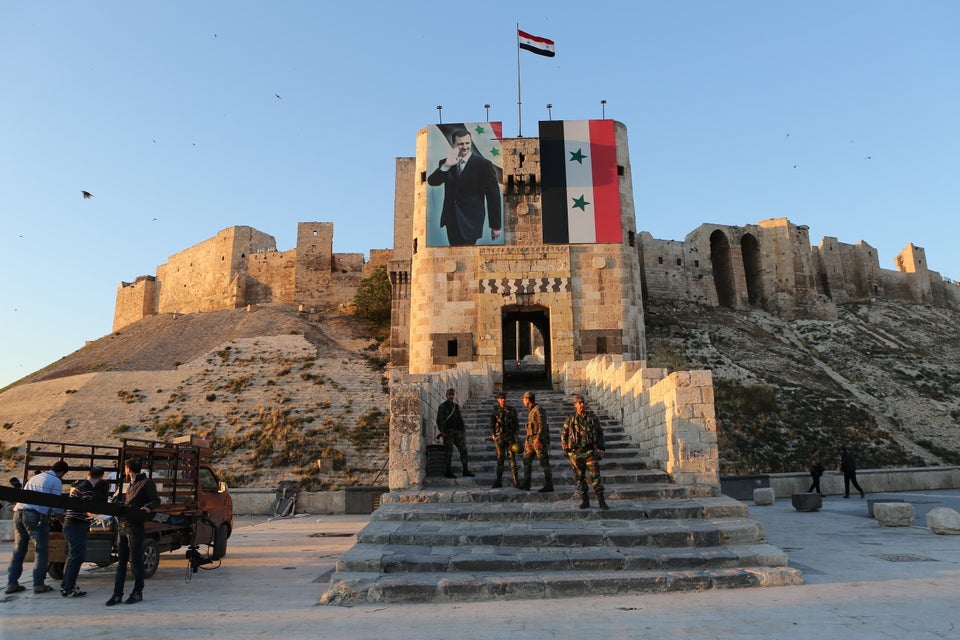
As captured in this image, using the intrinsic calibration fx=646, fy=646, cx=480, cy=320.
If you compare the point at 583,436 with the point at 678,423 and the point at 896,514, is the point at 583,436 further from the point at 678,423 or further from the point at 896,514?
the point at 896,514

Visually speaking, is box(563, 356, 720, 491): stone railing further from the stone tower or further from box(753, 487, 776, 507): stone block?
the stone tower

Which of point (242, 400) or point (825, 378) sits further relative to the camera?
point (825, 378)

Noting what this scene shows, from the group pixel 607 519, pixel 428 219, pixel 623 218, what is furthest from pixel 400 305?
pixel 607 519

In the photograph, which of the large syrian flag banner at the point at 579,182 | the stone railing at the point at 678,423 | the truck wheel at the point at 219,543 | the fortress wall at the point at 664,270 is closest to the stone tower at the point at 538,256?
the large syrian flag banner at the point at 579,182

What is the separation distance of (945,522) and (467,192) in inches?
588

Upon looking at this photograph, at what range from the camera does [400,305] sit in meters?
35.2

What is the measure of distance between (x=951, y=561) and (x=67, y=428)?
2886cm

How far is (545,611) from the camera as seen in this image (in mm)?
5387

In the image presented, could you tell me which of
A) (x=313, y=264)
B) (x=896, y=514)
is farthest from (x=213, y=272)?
(x=896, y=514)

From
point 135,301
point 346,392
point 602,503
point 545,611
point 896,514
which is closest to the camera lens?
point 545,611

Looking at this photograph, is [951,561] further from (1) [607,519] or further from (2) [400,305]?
(2) [400,305]

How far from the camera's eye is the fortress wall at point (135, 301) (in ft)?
181

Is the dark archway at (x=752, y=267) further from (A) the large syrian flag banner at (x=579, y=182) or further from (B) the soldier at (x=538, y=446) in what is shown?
Answer: (B) the soldier at (x=538, y=446)

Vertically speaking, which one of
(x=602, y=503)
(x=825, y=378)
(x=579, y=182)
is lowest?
(x=602, y=503)
